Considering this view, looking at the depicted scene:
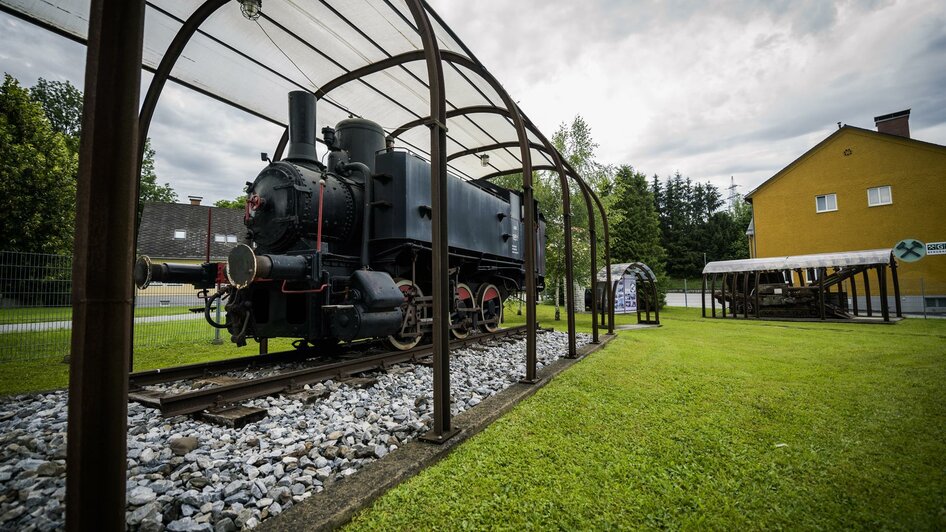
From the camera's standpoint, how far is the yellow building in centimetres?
1739

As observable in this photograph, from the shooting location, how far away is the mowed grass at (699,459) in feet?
6.98

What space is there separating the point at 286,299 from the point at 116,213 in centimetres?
404

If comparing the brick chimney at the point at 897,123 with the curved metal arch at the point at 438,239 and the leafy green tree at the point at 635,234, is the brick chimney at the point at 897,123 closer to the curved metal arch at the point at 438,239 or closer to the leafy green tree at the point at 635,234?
the leafy green tree at the point at 635,234

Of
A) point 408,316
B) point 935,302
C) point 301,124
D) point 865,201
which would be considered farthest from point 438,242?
point 865,201

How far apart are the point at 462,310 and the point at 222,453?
546cm

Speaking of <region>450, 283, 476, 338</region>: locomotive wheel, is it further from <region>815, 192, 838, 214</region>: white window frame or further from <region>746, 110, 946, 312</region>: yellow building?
<region>815, 192, 838, 214</region>: white window frame

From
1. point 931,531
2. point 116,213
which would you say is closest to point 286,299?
point 116,213

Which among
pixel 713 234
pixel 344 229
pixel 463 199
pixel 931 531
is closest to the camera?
pixel 931 531

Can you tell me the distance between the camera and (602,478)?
2.53m

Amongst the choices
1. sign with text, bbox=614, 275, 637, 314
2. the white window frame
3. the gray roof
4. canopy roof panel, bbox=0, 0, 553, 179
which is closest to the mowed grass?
canopy roof panel, bbox=0, 0, 553, 179

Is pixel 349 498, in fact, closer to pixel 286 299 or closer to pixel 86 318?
pixel 86 318

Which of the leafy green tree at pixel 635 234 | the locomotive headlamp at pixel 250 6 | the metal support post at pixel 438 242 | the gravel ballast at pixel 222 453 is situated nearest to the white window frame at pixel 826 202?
the leafy green tree at pixel 635 234

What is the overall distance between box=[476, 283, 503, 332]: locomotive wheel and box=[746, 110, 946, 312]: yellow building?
58.8 feet

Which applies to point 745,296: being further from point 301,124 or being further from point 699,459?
point 301,124
